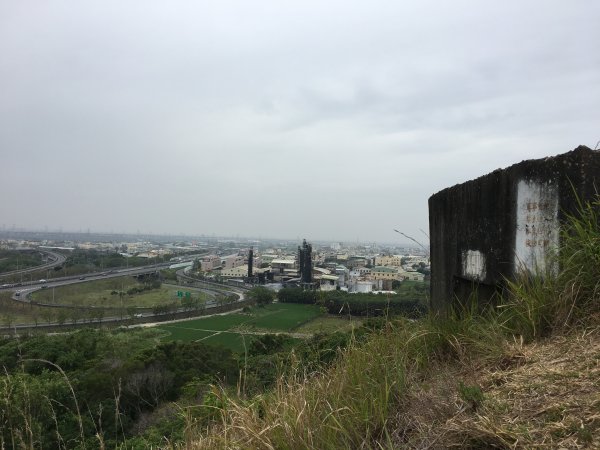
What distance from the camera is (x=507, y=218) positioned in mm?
3285

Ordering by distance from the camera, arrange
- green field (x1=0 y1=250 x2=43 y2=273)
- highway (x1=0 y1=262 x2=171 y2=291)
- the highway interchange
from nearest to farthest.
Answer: the highway interchange → highway (x1=0 y1=262 x2=171 y2=291) → green field (x1=0 y1=250 x2=43 y2=273)

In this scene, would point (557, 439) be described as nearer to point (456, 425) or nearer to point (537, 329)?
point (456, 425)

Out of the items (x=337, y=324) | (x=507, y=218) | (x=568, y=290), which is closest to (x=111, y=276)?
(x=337, y=324)

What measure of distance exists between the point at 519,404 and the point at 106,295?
156 ft

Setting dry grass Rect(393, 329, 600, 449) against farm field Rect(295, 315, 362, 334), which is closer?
dry grass Rect(393, 329, 600, 449)

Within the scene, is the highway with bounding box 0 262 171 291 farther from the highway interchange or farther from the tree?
the tree

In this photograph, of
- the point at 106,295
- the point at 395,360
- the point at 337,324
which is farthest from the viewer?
the point at 106,295

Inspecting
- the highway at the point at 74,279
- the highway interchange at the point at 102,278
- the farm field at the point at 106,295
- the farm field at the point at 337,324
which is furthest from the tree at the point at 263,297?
the farm field at the point at 337,324

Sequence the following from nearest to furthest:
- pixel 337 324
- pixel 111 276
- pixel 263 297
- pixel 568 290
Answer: pixel 568 290, pixel 337 324, pixel 263 297, pixel 111 276

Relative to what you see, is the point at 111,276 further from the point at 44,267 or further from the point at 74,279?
the point at 44,267

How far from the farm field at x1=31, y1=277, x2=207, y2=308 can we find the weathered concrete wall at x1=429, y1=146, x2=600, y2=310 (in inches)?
1604

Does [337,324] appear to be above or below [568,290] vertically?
below

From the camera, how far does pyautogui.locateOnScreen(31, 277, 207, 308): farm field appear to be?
41.0 meters

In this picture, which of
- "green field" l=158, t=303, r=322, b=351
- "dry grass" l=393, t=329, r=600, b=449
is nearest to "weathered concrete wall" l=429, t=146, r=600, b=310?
"dry grass" l=393, t=329, r=600, b=449
